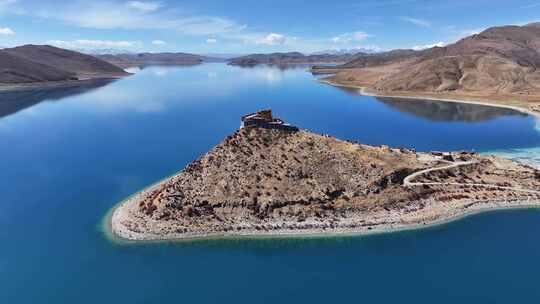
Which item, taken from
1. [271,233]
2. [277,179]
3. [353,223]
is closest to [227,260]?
[271,233]

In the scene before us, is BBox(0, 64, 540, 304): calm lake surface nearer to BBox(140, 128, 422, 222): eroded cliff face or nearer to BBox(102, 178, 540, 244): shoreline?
BBox(102, 178, 540, 244): shoreline

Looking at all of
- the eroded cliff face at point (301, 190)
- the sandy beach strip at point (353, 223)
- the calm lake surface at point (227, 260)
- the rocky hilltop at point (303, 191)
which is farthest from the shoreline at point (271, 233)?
the calm lake surface at point (227, 260)

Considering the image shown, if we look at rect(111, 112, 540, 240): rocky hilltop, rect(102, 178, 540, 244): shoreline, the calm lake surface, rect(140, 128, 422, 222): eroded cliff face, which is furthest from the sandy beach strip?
rect(140, 128, 422, 222): eroded cliff face

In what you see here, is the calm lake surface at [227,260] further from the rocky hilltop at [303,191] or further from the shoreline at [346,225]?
the rocky hilltop at [303,191]

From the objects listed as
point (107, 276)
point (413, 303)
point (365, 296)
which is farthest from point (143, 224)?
point (413, 303)

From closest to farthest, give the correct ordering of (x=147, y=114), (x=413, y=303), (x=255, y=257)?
(x=413, y=303) → (x=255, y=257) → (x=147, y=114)

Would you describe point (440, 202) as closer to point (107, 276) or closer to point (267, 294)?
point (267, 294)

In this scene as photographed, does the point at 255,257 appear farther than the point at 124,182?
No
